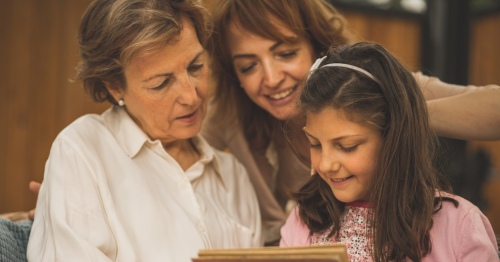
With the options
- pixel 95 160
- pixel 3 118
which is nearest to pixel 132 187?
pixel 95 160

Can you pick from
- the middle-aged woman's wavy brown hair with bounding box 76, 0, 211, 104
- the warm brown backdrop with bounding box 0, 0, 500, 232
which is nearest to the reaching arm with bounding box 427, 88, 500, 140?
the middle-aged woman's wavy brown hair with bounding box 76, 0, 211, 104

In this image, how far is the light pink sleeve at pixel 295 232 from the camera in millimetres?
1891

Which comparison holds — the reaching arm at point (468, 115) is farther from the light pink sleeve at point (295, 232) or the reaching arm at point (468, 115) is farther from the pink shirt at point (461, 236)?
the light pink sleeve at point (295, 232)

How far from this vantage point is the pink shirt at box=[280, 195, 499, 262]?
154cm

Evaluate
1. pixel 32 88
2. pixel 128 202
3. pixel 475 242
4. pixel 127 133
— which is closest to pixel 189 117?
pixel 127 133

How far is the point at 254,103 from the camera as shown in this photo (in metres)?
2.69

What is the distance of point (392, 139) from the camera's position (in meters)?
1.65

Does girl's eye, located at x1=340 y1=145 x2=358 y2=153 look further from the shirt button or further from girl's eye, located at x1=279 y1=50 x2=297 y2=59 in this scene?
girl's eye, located at x1=279 y1=50 x2=297 y2=59

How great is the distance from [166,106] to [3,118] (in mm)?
3059

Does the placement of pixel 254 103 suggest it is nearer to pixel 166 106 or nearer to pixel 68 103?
pixel 166 106

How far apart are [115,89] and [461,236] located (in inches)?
45.5

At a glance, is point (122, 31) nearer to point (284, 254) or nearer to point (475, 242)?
point (284, 254)

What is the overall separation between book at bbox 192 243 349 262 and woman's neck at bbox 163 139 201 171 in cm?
86

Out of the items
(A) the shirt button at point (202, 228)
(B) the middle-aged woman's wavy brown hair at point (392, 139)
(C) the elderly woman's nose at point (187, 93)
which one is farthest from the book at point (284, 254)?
(C) the elderly woman's nose at point (187, 93)
